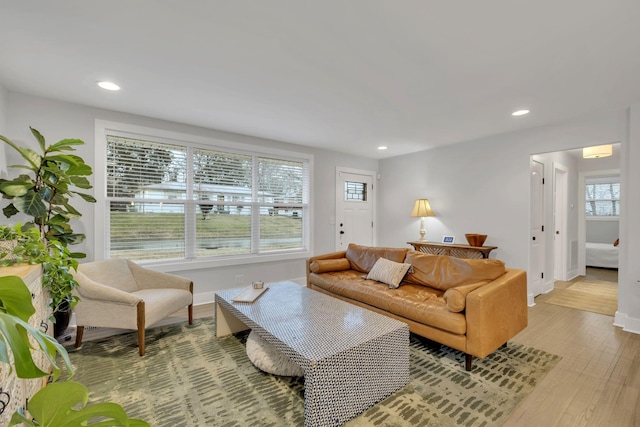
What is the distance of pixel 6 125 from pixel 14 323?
11.2 feet

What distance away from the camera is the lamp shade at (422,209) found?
187 inches

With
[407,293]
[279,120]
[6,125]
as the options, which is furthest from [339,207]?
[6,125]

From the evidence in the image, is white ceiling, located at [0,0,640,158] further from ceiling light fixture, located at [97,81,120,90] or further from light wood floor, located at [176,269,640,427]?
light wood floor, located at [176,269,640,427]

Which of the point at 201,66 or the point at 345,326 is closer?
the point at 345,326

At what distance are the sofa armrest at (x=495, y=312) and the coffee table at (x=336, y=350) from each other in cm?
56

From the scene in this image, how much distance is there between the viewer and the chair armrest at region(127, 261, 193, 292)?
306 centimetres

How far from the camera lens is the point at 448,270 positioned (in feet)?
9.69

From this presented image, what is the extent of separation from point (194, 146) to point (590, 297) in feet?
19.0

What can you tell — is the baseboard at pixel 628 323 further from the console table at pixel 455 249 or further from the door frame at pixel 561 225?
the door frame at pixel 561 225

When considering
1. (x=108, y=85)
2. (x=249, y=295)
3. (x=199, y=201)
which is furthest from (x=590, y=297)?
(x=108, y=85)

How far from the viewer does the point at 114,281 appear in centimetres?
288

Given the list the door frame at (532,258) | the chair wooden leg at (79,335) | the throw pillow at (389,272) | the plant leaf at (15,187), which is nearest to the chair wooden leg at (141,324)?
the chair wooden leg at (79,335)

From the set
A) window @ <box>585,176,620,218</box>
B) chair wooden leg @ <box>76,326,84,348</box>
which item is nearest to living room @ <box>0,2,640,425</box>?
chair wooden leg @ <box>76,326,84,348</box>

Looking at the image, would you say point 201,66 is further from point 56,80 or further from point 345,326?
point 345,326
